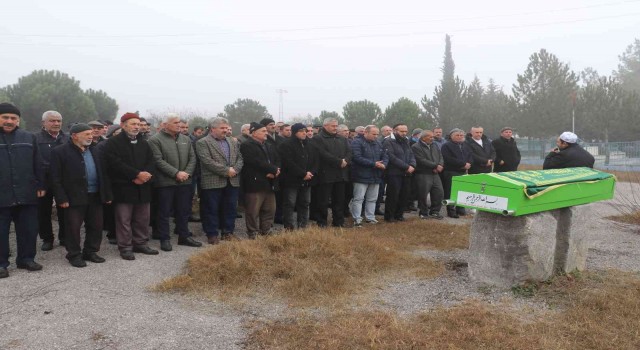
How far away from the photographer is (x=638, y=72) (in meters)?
79.6

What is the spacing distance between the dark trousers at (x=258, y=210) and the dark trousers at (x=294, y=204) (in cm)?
39

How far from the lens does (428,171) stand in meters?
8.88

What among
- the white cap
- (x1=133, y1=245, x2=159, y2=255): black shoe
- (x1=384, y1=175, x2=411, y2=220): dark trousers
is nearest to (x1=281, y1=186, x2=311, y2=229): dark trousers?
(x1=384, y1=175, x2=411, y2=220): dark trousers

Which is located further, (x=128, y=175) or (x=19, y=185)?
(x=128, y=175)

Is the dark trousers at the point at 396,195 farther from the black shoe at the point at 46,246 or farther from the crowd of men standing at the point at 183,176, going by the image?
the black shoe at the point at 46,246

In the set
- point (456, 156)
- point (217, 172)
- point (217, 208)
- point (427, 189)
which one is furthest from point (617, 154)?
point (217, 172)

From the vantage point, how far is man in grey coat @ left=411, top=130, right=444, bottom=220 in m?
8.83

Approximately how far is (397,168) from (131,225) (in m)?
4.55

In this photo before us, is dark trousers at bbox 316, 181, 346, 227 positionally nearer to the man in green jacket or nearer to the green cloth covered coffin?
the man in green jacket

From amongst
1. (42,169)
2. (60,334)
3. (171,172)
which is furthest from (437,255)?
(42,169)

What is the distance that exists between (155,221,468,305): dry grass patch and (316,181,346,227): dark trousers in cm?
138

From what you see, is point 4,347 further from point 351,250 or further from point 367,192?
point 367,192

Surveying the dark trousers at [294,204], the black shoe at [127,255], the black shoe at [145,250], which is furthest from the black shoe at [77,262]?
the dark trousers at [294,204]

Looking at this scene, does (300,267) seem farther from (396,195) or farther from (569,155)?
(569,155)
